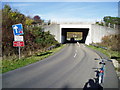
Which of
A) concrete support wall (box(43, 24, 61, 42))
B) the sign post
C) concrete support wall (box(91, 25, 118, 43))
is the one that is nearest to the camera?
the sign post

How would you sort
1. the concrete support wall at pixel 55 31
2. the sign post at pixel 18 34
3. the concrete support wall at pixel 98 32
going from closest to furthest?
the sign post at pixel 18 34
the concrete support wall at pixel 98 32
the concrete support wall at pixel 55 31

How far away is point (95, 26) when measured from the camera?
4097cm

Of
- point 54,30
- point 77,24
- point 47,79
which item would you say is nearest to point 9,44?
point 47,79

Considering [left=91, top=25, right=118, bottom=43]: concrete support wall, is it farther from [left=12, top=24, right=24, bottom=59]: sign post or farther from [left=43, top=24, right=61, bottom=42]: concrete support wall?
[left=12, top=24, right=24, bottom=59]: sign post

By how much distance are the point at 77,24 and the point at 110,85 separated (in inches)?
1418

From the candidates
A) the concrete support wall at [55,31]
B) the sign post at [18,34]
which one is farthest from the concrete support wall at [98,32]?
the sign post at [18,34]

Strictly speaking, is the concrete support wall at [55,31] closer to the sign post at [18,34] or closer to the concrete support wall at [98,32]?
the concrete support wall at [98,32]

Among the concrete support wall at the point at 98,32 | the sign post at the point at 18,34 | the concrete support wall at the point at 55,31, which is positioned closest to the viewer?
the sign post at the point at 18,34

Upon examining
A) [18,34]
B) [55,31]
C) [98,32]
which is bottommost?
[18,34]

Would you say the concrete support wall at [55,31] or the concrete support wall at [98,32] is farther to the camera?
the concrete support wall at [55,31]

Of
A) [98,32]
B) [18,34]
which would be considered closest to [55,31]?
[98,32]

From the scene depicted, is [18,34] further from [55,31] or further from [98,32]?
[98,32]

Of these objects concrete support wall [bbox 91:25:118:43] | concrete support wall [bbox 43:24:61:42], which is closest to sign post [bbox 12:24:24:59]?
concrete support wall [bbox 43:24:61:42]

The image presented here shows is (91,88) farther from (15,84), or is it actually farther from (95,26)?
(95,26)
